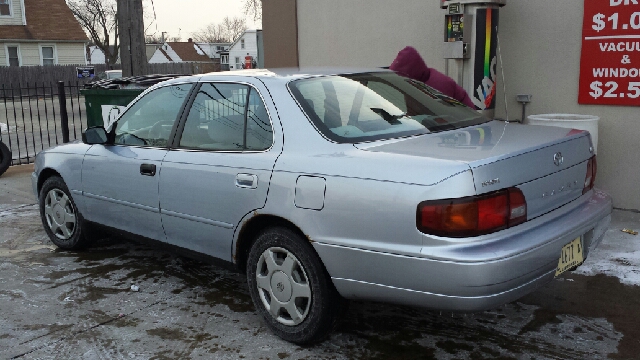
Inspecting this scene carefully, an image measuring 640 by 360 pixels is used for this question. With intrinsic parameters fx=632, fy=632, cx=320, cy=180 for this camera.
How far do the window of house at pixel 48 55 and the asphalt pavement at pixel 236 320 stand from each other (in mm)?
36908

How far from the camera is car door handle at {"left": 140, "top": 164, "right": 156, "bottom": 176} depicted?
4359 mm

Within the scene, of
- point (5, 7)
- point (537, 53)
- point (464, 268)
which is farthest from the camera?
point (5, 7)

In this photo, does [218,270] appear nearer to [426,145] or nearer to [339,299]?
[339,299]

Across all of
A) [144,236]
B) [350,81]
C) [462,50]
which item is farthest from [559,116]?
[144,236]

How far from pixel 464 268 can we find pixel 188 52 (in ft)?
267

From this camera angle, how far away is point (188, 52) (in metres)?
80.6

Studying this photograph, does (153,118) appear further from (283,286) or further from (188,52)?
(188,52)

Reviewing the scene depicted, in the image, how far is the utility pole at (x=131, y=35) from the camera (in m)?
8.62

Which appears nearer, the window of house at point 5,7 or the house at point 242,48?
the window of house at point 5,7

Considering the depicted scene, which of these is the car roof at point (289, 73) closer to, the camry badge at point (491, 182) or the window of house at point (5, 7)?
the camry badge at point (491, 182)

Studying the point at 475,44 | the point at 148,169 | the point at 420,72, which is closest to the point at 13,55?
the point at 475,44

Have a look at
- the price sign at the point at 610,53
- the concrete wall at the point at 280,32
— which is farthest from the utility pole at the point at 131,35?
the price sign at the point at 610,53

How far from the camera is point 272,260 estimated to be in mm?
3643

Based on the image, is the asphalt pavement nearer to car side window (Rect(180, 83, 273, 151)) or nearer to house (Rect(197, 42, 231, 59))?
car side window (Rect(180, 83, 273, 151))
